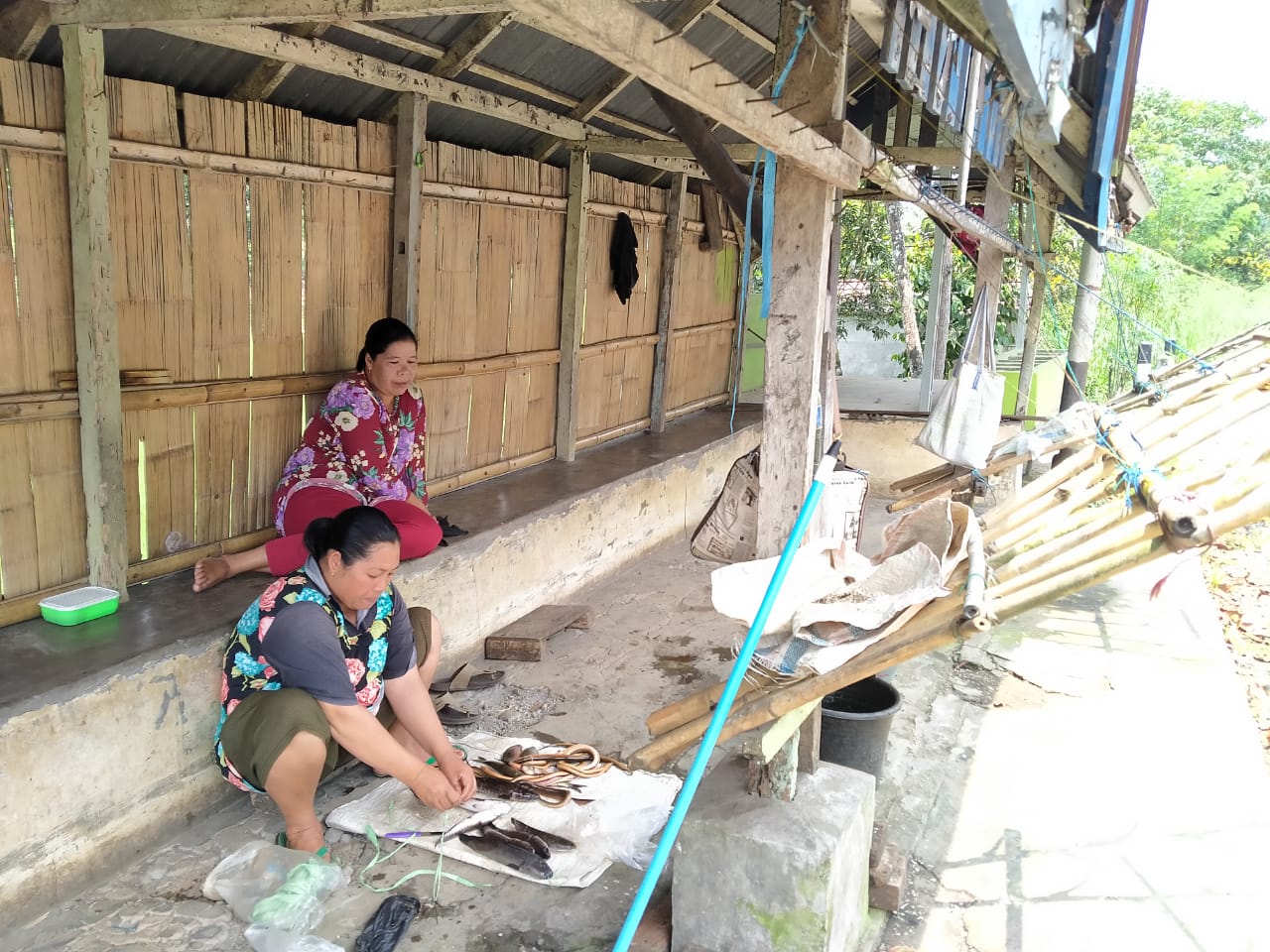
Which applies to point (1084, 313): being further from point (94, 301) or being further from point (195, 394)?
point (94, 301)

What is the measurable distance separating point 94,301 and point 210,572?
1.18 meters

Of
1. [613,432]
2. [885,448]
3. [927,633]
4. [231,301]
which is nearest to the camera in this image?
[927,633]

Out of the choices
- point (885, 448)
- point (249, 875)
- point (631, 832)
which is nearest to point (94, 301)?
point (249, 875)

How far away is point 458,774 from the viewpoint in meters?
3.48

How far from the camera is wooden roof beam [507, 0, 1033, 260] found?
73.0 inches

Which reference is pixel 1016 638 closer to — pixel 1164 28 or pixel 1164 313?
pixel 1164 313

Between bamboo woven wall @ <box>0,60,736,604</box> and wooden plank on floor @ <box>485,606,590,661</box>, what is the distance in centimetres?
102

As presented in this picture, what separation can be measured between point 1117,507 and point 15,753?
125 inches

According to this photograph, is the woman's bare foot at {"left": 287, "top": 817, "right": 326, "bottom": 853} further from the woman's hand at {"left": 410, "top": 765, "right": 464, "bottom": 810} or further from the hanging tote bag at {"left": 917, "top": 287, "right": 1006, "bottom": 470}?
the hanging tote bag at {"left": 917, "top": 287, "right": 1006, "bottom": 470}

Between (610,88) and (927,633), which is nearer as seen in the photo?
(927,633)

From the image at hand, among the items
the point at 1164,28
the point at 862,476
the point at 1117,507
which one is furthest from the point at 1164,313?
the point at 1164,28

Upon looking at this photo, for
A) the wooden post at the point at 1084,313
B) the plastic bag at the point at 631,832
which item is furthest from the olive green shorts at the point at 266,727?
the wooden post at the point at 1084,313

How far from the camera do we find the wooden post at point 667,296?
331 inches

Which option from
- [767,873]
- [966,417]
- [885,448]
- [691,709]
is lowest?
[885,448]
